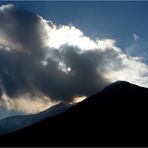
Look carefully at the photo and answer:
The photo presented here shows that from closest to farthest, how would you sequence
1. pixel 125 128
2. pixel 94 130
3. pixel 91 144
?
pixel 91 144 → pixel 125 128 → pixel 94 130

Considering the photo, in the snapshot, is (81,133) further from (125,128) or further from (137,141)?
(137,141)

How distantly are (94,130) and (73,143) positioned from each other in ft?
93.5

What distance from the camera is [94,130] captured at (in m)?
198

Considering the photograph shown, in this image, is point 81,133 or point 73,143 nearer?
point 73,143

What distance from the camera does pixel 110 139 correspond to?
172 m

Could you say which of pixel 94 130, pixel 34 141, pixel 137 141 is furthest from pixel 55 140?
pixel 137 141

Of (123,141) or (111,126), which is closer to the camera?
(123,141)

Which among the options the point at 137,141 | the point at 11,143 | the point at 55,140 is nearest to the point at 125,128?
the point at 137,141

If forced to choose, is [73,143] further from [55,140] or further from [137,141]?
[137,141]

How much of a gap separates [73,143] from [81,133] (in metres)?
21.4

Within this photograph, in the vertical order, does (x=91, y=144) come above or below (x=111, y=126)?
below

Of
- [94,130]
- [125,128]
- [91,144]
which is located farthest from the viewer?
[94,130]

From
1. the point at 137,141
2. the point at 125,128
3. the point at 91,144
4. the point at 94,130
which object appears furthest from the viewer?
the point at 94,130

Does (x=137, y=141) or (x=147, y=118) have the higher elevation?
(x=147, y=118)
